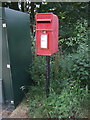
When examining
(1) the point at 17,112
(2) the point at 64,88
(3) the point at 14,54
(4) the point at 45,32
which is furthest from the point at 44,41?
(1) the point at 17,112

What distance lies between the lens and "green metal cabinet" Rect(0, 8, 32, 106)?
2277 millimetres

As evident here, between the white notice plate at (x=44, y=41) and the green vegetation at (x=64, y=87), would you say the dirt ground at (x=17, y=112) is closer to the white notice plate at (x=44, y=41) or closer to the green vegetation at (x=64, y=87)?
the green vegetation at (x=64, y=87)

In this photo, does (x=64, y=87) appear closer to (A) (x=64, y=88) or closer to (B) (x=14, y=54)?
(A) (x=64, y=88)

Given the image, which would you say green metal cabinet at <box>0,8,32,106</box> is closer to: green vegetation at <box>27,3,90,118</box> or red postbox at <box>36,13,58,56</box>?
green vegetation at <box>27,3,90,118</box>

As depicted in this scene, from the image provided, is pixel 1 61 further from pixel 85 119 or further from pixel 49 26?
pixel 85 119

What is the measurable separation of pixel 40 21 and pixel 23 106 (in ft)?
5.08

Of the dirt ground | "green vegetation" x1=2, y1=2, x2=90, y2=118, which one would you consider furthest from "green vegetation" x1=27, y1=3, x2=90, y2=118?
the dirt ground

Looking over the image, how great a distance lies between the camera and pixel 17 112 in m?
2.36

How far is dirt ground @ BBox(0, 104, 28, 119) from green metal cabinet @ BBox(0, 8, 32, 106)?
0.14m

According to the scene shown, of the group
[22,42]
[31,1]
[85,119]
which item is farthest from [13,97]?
[31,1]

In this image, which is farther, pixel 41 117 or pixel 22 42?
pixel 22 42

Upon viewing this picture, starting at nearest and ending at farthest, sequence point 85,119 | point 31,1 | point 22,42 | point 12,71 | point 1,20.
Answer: point 85,119 → point 1,20 → point 12,71 → point 22,42 → point 31,1

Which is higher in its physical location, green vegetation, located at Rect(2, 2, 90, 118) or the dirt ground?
green vegetation, located at Rect(2, 2, 90, 118)

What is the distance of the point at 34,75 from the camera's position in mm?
2900
